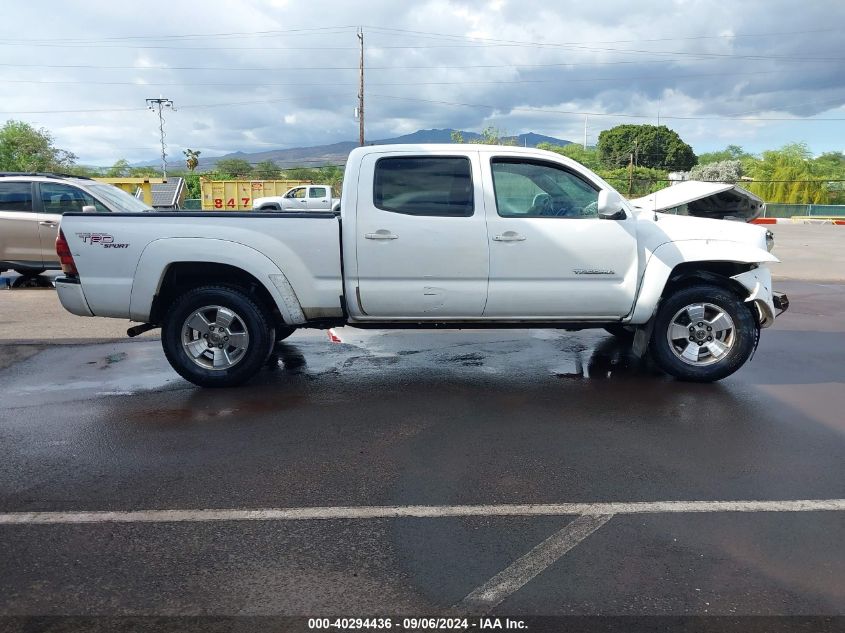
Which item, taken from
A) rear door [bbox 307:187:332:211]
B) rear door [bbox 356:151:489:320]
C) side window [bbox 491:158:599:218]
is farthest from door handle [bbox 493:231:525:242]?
rear door [bbox 307:187:332:211]

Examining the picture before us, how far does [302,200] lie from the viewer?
3234cm

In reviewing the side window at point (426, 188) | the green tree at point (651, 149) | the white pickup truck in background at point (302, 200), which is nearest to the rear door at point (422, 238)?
the side window at point (426, 188)

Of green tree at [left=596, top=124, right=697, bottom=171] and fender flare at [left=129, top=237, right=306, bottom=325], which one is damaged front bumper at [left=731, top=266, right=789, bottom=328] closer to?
fender flare at [left=129, top=237, right=306, bottom=325]

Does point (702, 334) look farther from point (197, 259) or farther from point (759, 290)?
point (197, 259)

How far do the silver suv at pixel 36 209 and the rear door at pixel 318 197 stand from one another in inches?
814

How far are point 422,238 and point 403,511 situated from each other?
262cm

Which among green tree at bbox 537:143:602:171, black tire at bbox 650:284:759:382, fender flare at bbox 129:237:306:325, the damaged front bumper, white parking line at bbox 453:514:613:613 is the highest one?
green tree at bbox 537:143:602:171

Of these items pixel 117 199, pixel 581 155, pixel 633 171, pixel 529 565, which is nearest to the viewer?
pixel 529 565

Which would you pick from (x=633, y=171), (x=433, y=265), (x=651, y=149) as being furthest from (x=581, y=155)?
(x=433, y=265)

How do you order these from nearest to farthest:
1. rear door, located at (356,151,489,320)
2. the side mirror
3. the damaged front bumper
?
1. the side mirror
2. rear door, located at (356,151,489,320)
3. the damaged front bumper

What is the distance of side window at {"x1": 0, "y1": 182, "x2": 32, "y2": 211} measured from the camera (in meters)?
11.5

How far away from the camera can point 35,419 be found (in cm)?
523

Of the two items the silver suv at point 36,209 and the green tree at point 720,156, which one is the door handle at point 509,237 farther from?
the green tree at point 720,156

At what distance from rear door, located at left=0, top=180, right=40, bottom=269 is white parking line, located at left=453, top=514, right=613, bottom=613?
11.0m
